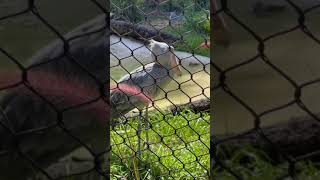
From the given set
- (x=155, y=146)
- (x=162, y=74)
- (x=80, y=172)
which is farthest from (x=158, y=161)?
(x=80, y=172)

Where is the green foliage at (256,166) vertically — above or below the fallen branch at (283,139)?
below

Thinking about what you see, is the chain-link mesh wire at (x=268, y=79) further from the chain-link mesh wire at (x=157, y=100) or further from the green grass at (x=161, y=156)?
the green grass at (x=161, y=156)

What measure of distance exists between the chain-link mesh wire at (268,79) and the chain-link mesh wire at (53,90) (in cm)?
15

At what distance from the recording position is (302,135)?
30.4 inches

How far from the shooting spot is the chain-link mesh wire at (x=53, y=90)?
0.71 meters

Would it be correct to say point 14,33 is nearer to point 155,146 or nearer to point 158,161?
point 158,161

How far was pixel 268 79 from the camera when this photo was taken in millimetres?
740

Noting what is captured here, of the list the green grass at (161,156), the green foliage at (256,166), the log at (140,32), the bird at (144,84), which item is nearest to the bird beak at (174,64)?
the bird at (144,84)

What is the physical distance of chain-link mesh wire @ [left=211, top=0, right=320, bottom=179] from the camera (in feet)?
2.29

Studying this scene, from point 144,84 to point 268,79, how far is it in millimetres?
1800

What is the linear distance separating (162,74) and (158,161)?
601 mm

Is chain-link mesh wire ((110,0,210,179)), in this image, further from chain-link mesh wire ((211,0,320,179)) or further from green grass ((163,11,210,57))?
chain-link mesh wire ((211,0,320,179))

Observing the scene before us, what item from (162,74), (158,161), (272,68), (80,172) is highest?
(162,74)

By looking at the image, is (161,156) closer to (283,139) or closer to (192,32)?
(192,32)
